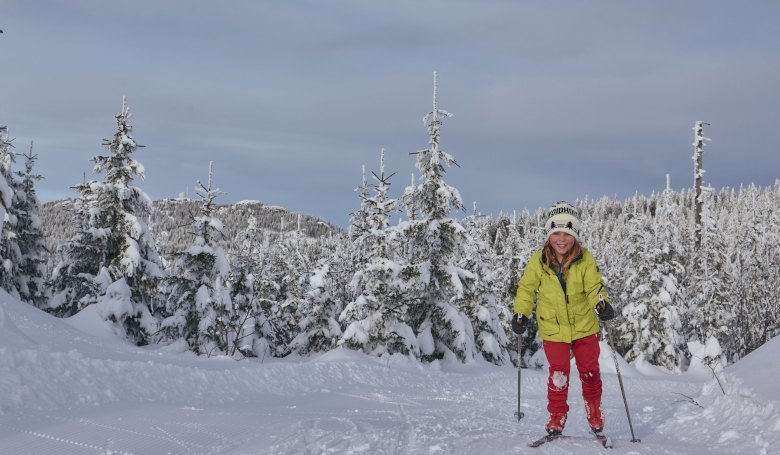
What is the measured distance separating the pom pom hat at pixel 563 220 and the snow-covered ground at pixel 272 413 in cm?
224

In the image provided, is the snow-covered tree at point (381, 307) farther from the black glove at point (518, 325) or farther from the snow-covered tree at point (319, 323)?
the black glove at point (518, 325)

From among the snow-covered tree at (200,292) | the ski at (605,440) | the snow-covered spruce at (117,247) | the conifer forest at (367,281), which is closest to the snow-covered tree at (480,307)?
the conifer forest at (367,281)

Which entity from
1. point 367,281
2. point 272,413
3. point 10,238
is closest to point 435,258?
point 367,281

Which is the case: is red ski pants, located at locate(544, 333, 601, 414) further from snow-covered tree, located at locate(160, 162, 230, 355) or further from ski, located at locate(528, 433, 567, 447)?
snow-covered tree, located at locate(160, 162, 230, 355)

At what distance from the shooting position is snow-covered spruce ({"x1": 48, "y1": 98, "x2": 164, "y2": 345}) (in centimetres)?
1805

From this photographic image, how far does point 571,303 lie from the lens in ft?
17.0

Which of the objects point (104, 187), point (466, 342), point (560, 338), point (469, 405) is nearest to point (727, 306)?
point (466, 342)

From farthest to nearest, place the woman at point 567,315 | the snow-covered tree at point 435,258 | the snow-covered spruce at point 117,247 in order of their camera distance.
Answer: the snow-covered spruce at point 117,247 < the snow-covered tree at point 435,258 < the woman at point 567,315

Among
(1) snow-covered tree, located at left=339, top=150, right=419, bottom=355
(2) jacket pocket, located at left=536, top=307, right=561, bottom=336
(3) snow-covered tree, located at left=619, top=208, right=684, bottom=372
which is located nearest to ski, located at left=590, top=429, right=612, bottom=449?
(2) jacket pocket, located at left=536, top=307, right=561, bottom=336

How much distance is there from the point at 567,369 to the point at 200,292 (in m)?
14.6

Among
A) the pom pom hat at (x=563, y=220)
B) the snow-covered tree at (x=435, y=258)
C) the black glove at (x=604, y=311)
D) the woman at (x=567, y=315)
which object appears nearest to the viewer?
the black glove at (x=604, y=311)

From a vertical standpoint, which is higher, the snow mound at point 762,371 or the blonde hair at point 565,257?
the blonde hair at point 565,257

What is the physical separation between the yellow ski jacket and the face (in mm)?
158

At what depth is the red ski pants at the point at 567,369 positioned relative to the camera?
16.9 feet
